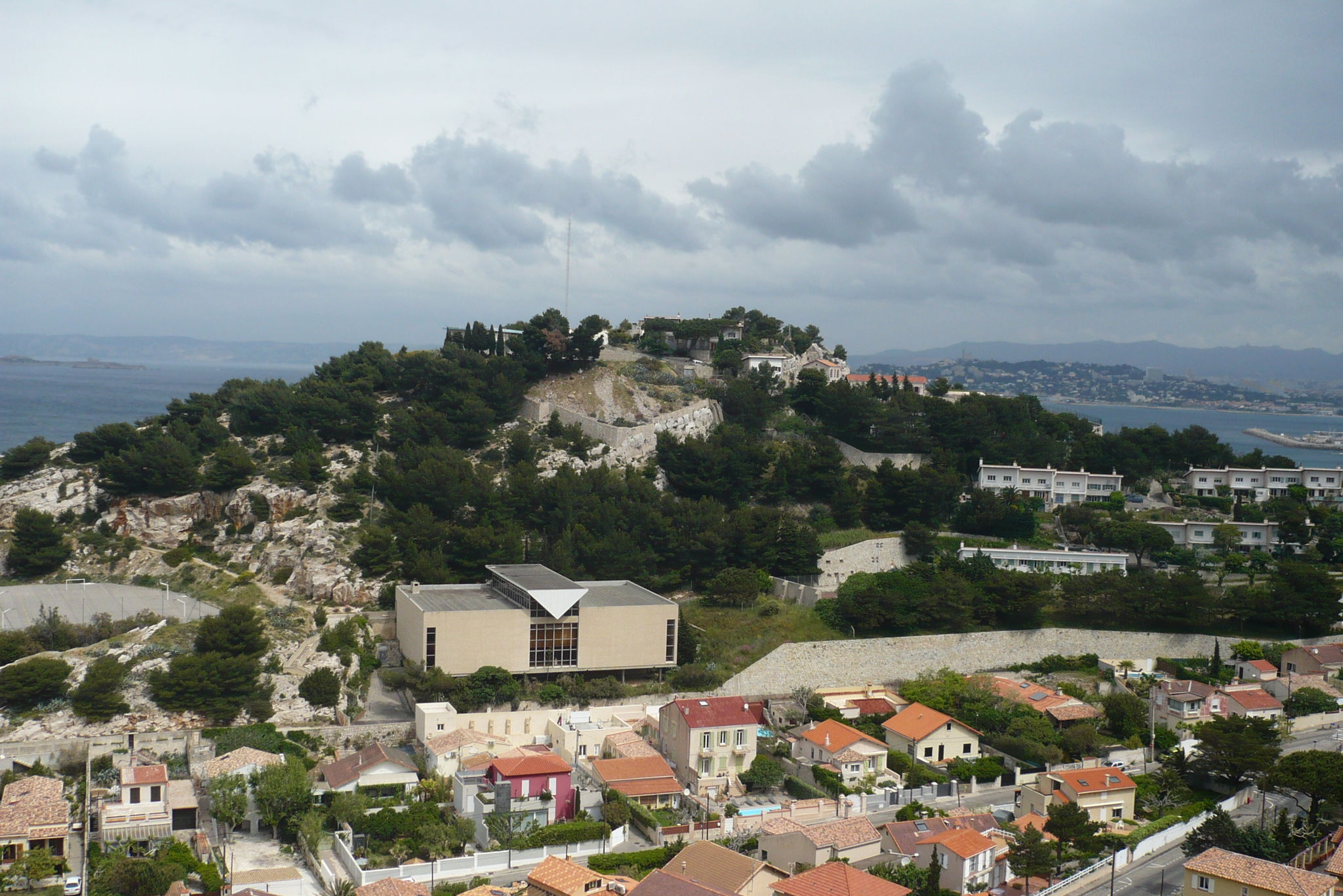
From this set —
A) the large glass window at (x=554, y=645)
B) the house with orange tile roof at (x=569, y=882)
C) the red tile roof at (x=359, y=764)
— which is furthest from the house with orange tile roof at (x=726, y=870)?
the large glass window at (x=554, y=645)

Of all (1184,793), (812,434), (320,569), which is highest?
(812,434)

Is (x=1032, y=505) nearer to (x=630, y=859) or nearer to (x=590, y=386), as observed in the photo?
(x=590, y=386)

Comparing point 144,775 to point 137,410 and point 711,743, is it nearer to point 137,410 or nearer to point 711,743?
point 711,743

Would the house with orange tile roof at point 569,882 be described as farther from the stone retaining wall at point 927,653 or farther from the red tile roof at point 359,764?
the stone retaining wall at point 927,653

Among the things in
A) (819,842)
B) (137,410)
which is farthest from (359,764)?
(137,410)

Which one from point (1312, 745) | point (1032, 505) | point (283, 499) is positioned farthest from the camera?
point (1032, 505)

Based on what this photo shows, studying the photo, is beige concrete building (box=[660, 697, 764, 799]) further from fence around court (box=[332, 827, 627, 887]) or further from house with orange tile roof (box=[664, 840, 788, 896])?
house with orange tile roof (box=[664, 840, 788, 896])

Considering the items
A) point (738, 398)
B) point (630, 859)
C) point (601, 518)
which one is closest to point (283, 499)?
point (601, 518)
